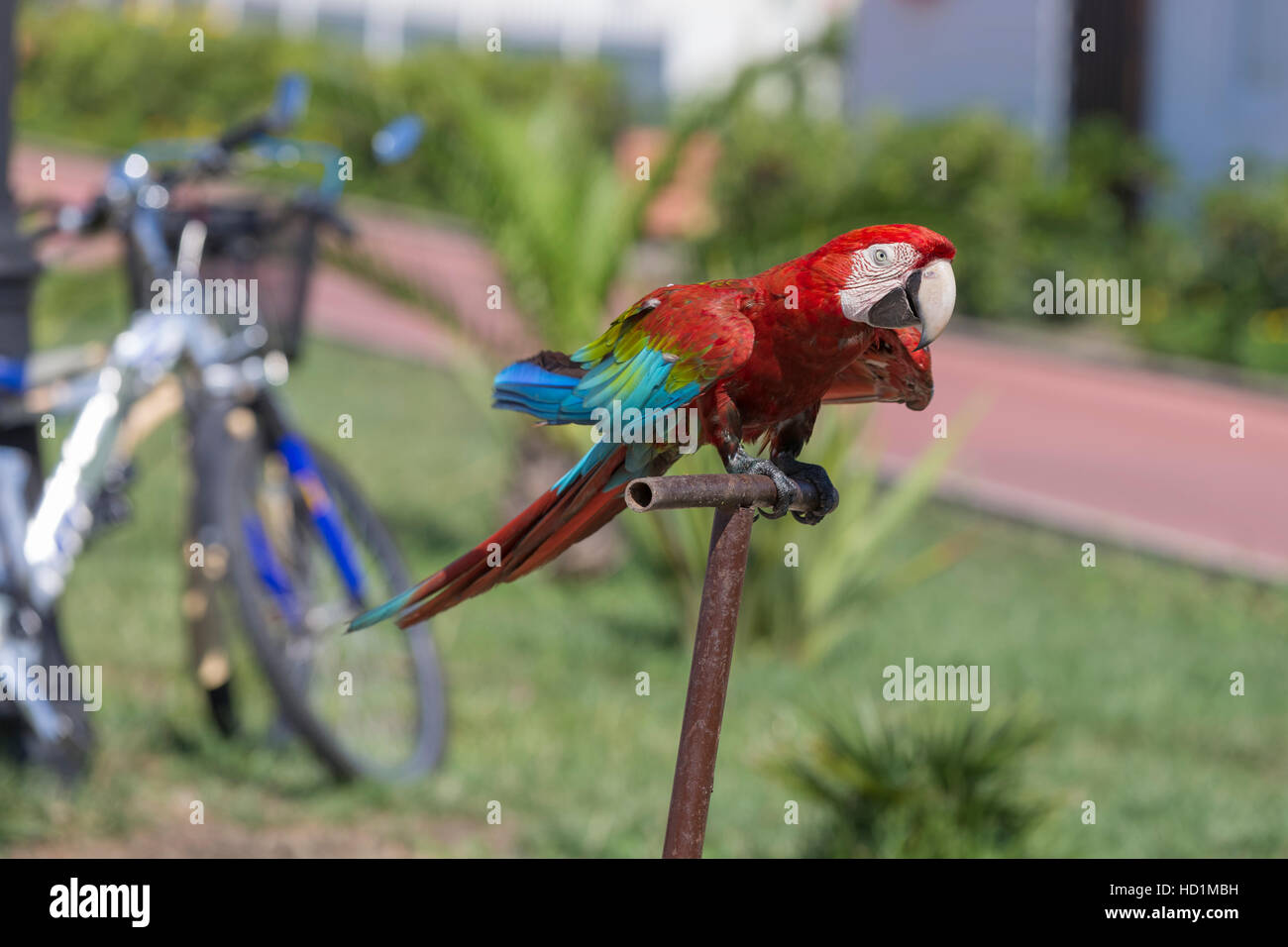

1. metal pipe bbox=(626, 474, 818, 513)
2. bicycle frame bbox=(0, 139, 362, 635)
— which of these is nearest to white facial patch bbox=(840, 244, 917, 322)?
metal pipe bbox=(626, 474, 818, 513)

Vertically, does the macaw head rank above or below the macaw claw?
above

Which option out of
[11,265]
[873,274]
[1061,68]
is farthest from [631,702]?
[1061,68]

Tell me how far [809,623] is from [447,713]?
186 centimetres

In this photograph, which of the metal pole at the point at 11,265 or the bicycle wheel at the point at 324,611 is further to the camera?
the metal pole at the point at 11,265

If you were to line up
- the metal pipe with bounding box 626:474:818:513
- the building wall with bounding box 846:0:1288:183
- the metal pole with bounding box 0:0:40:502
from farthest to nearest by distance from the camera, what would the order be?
1. the building wall with bounding box 846:0:1288:183
2. the metal pole with bounding box 0:0:40:502
3. the metal pipe with bounding box 626:474:818:513

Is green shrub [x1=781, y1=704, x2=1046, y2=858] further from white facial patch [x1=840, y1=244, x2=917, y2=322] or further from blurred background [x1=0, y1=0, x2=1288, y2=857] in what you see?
white facial patch [x1=840, y1=244, x2=917, y2=322]

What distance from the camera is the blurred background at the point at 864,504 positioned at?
143 inches

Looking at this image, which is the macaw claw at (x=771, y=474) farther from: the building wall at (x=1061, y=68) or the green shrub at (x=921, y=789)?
the building wall at (x=1061, y=68)

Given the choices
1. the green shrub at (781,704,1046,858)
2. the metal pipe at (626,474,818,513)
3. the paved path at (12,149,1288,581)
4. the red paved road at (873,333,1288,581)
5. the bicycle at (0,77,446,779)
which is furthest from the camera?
the red paved road at (873,333,1288,581)

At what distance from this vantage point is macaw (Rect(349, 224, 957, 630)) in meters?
1.29

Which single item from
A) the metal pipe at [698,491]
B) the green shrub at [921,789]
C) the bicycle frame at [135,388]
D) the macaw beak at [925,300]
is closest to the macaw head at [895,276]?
the macaw beak at [925,300]

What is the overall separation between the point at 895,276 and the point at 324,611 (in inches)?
102
